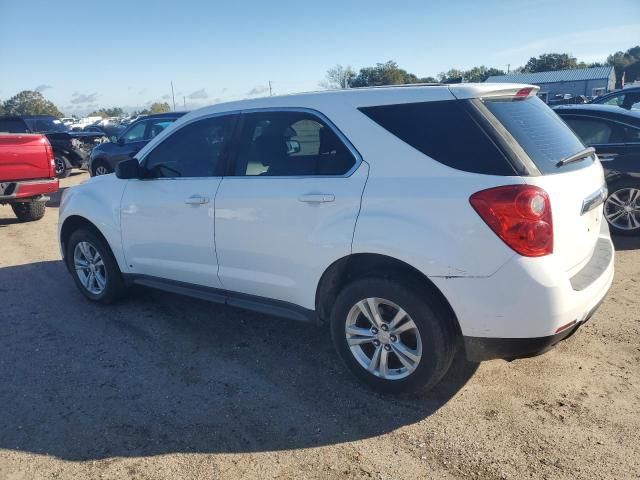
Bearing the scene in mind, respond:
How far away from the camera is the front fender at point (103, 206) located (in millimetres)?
4715

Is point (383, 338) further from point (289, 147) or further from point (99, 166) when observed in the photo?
point (99, 166)

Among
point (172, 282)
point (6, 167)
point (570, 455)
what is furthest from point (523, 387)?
point (6, 167)

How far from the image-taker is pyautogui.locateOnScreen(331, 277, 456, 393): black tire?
3016 millimetres

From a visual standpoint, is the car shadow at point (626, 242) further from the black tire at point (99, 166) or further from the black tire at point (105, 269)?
the black tire at point (99, 166)

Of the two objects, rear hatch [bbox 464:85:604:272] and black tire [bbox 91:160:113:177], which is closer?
rear hatch [bbox 464:85:604:272]

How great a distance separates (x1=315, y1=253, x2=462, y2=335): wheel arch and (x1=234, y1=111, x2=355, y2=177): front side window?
58cm

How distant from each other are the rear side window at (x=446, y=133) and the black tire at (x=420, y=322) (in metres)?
0.78

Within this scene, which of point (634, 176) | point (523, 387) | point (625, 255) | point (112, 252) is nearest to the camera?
point (523, 387)

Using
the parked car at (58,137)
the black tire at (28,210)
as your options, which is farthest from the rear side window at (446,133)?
the parked car at (58,137)

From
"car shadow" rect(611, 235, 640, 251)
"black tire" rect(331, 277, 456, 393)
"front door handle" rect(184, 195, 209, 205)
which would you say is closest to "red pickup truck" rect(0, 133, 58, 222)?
"front door handle" rect(184, 195, 209, 205)

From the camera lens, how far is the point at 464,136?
9.61ft

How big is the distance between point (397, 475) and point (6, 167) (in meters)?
8.32

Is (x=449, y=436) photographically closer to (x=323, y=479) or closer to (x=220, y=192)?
(x=323, y=479)

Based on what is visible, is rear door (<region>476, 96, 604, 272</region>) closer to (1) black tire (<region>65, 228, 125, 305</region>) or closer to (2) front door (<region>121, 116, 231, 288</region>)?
(2) front door (<region>121, 116, 231, 288</region>)
